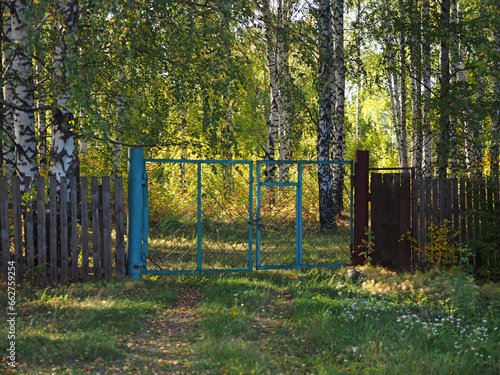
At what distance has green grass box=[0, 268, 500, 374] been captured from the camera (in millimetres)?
4309

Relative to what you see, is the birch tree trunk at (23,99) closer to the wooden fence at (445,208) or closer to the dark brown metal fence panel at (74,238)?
the dark brown metal fence panel at (74,238)

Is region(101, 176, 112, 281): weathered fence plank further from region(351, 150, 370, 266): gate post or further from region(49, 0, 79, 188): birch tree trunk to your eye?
region(351, 150, 370, 266): gate post

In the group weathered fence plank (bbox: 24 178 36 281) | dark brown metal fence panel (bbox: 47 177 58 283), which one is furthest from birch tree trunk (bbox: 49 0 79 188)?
weathered fence plank (bbox: 24 178 36 281)

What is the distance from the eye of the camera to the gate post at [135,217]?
286 inches

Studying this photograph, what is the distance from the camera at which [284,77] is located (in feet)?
27.2

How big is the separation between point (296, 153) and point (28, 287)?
19.5m

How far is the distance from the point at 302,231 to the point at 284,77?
12.4 ft

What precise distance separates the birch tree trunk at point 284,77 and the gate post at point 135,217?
2487 mm

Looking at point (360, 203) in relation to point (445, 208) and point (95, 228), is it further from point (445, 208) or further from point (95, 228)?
point (95, 228)

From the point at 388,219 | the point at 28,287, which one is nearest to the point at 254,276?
the point at 388,219

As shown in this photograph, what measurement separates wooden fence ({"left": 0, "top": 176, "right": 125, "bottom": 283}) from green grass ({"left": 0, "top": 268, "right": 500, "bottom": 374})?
0.39 metres

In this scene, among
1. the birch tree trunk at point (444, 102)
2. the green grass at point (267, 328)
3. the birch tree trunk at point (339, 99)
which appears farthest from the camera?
the birch tree trunk at point (339, 99)

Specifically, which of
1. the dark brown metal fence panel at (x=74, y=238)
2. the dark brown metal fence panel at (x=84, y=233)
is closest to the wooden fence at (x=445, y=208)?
the dark brown metal fence panel at (x=84, y=233)

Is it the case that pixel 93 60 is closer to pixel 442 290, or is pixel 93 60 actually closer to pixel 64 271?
pixel 64 271
